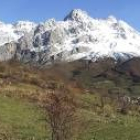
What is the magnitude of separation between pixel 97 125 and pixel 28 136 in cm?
716

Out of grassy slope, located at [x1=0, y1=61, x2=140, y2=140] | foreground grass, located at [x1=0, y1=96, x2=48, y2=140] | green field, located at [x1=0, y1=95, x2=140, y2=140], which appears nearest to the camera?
foreground grass, located at [x1=0, y1=96, x2=48, y2=140]

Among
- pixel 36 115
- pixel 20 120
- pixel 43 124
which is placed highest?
pixel 36 115

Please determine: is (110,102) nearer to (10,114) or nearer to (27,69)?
(27,69)

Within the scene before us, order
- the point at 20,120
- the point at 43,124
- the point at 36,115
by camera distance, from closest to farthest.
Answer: the point at 43,124 < the point at 20,120 < the point at 36,115

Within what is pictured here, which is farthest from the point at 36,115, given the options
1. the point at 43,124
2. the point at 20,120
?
the point at 43,124

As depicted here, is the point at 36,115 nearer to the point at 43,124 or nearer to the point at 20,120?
the point at 20,120

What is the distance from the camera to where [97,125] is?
109 ft

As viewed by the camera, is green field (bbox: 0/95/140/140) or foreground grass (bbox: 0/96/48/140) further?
green field (bbox: 0/95/140/140)

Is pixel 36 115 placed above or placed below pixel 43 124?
above

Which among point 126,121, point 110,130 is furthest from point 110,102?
point 110,130

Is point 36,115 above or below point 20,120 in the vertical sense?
above

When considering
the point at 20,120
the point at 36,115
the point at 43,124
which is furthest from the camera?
the point at 36,115

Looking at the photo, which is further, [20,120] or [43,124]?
[20,120]

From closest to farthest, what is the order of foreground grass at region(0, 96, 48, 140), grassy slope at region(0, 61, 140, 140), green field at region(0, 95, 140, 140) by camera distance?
1. foreground grass at region(0, 96, 48, 140)
2. green field at region(0, 95, 140, 140)
3. grassy slope at region(0, 61, 140, 140)
